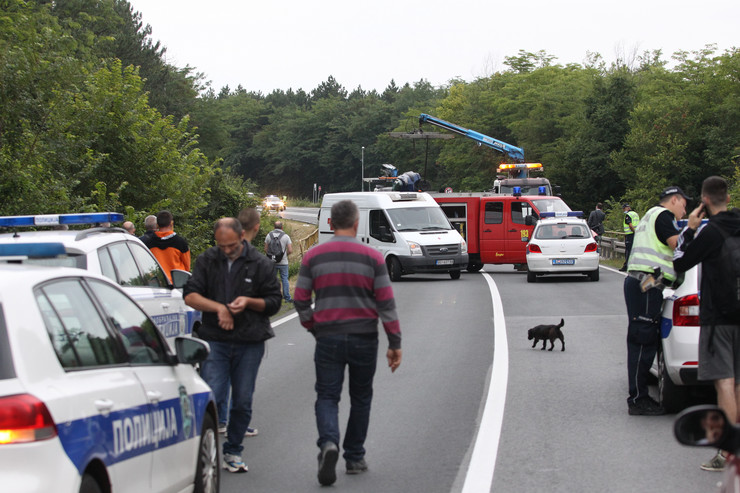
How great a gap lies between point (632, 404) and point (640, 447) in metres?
1.23

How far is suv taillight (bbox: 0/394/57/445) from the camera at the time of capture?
366cm

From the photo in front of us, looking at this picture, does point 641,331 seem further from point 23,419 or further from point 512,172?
point 512,172

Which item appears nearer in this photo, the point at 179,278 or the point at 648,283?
the point at 648,283

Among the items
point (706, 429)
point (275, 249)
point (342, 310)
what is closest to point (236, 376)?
point (342, 310)

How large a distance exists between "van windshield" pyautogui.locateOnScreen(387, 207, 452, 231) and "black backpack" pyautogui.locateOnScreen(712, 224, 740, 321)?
70.2 ft

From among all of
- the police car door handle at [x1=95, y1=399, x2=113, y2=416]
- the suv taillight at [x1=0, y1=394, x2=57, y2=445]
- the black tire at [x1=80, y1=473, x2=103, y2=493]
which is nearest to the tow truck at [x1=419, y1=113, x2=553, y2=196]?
the police car door handle at [x1=95, y1=399, x2=113, y2=416]

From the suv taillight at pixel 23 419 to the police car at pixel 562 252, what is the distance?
76.1 feet

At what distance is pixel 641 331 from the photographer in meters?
8.62

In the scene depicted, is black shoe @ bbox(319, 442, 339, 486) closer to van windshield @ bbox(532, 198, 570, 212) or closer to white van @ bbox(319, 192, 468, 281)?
white van @ bbox(319, 192, 468, 281)

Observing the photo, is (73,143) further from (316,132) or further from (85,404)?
(316,132)

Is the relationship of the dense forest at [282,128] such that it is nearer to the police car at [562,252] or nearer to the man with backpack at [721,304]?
the police car at [562,252]

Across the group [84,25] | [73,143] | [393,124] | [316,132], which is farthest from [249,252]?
[316,132]

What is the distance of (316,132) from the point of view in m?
145

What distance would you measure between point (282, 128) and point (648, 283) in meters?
145
